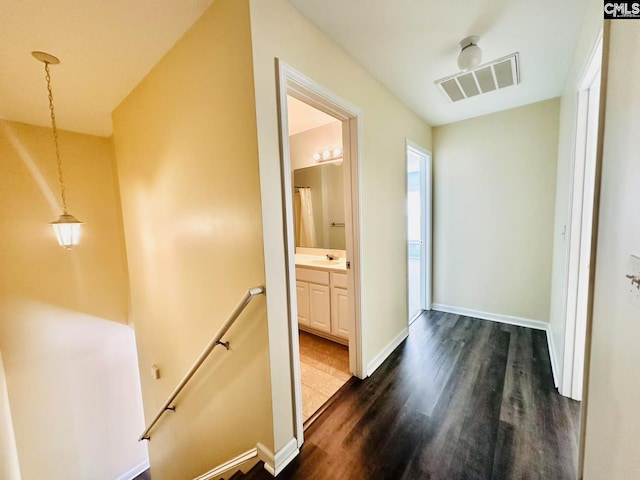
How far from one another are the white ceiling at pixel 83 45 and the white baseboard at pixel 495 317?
12.4 feet

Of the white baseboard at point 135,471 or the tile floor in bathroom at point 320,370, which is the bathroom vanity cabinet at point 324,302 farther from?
the white baseboard at point 135,471

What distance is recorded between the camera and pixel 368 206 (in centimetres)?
208

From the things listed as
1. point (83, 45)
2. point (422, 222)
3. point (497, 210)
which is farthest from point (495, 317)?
point (83, 45)

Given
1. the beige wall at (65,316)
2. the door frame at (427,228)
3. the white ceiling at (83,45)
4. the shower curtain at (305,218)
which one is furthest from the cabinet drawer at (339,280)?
the beige wall at (65,316)

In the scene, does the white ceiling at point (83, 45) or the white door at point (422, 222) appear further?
the white door at point (422, 222)

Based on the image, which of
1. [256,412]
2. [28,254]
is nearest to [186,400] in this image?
[256,412]

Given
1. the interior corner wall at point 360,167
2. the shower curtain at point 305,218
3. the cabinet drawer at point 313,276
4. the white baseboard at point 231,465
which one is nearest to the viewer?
the interior corner wall at point 360,167

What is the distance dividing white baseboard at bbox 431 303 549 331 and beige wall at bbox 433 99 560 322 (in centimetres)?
5

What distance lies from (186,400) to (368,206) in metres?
2.19

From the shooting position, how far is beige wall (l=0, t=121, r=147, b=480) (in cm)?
241

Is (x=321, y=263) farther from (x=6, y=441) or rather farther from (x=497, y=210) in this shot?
(x=6, y=441)

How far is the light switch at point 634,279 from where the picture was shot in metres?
0.71

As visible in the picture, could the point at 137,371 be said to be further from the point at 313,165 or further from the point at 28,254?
the point at 313,165

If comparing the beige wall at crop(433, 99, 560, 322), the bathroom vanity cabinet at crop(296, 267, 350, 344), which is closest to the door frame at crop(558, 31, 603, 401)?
the beige wall at crop(433, 99, 560, 322)
